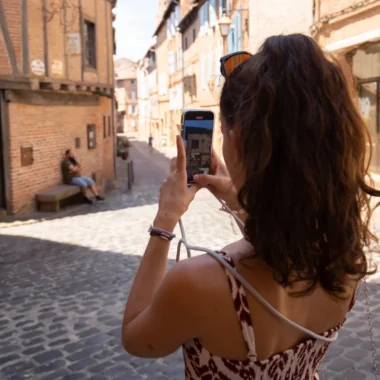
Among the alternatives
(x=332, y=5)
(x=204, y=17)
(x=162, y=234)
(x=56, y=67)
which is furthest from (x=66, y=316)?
(x=204, y=17)

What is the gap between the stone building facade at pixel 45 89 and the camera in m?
12.0

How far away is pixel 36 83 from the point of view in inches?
488

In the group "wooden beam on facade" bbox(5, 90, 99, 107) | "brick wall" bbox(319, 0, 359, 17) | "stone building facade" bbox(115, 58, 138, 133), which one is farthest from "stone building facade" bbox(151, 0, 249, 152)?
"stone building facade" bbox(115, 58, 138, 133)

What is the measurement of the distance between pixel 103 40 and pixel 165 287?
17.3 meters

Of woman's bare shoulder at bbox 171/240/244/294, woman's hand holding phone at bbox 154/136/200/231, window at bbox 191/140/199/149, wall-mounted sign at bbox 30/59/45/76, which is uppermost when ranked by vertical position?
Result: wall-mounted sign at bbox 30/59/45/76

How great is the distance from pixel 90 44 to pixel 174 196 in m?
16.1

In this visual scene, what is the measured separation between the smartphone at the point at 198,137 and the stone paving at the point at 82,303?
110 inches

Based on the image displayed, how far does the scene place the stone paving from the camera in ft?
14.0

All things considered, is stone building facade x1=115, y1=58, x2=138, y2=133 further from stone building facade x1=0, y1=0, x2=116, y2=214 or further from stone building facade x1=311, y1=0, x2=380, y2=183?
stone building facade x1=311, y1=0, x2=380, y2=183

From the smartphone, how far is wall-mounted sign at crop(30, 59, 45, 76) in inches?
451

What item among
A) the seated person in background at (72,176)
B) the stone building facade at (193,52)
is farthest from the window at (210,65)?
the seated person in background at (72,176)

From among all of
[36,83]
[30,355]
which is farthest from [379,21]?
[30,355]

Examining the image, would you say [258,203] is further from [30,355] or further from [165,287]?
[30,355]

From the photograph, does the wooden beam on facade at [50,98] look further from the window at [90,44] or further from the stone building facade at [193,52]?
the stone building facade at [193,52]
